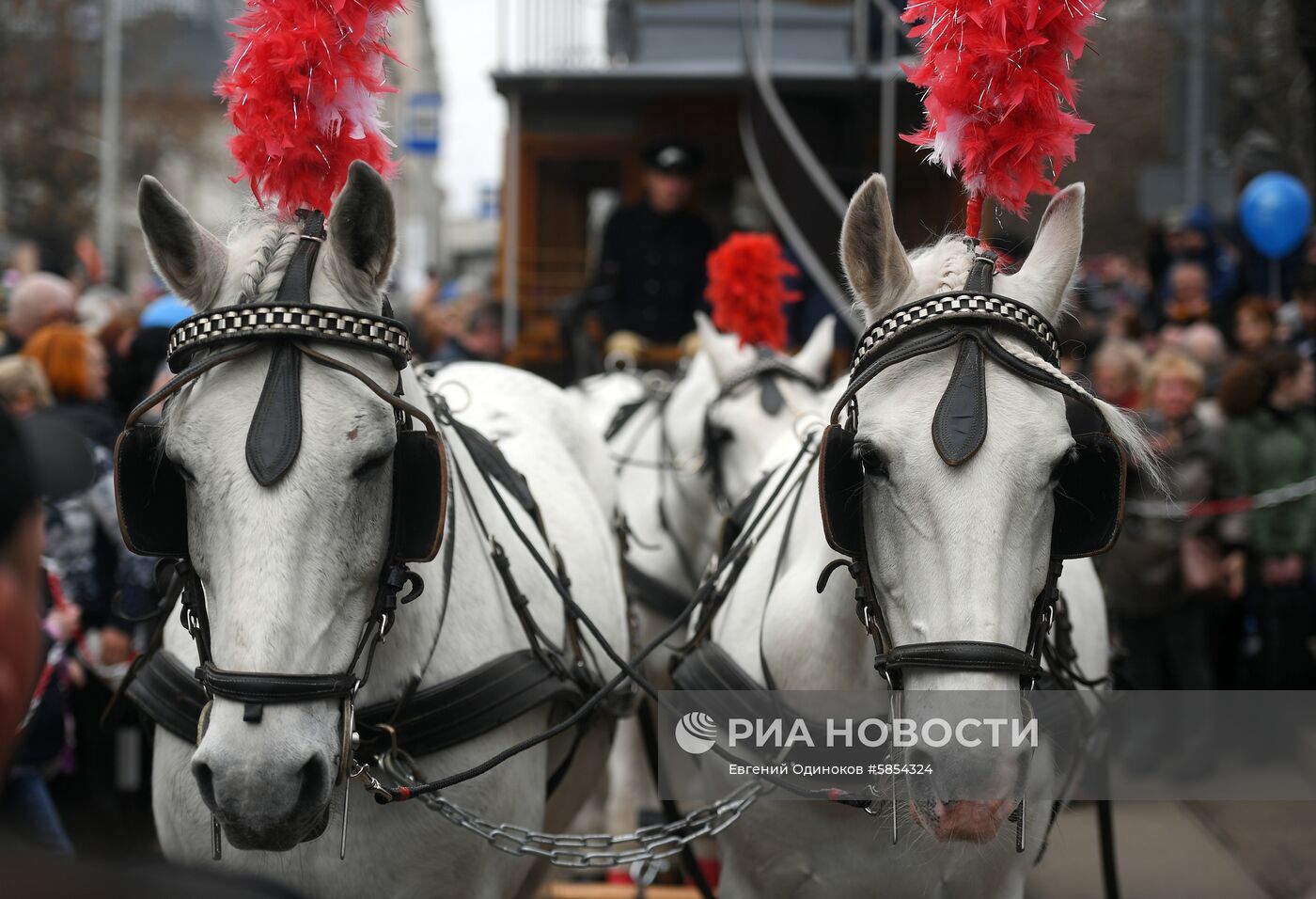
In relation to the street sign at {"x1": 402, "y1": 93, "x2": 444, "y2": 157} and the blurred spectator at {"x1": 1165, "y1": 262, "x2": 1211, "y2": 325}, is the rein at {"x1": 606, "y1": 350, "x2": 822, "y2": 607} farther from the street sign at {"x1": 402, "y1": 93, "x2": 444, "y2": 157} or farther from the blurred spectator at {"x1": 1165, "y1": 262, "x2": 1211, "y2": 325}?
the street sign at {"x1": 402, "y1": 93, "x2": 444, "y2": 157}

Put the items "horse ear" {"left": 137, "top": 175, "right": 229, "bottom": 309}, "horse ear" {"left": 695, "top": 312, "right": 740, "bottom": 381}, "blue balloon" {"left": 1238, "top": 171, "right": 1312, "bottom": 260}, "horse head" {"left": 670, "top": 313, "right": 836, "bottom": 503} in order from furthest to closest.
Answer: "blue balloon" {"left": 1238, "top": 171, "right": 1312, "bottom": 260}
"horse ear" {"left": 695, "top": 312, "right": 740, "bottom": 381}
"horse head" {"left": 670, "top": 313, "right": 836, "bottom": 503}
"horse ear" {"left": 137, "top": 175, "right": 229, "bottom": 309}

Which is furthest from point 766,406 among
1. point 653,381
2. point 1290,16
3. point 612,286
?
point 1290,16

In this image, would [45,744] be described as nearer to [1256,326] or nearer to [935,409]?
[935,409]

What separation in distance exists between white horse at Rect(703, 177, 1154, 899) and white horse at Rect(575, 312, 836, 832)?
1735mm

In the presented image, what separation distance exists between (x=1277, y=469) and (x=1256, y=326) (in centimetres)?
127

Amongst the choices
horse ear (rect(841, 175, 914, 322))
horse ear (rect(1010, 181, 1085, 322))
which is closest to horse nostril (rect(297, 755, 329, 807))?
horse ear (rect(841, 175, 914, 322))

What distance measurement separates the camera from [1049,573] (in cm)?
246

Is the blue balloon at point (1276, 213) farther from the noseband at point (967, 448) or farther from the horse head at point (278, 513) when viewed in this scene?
the horse head at point (278, 513)

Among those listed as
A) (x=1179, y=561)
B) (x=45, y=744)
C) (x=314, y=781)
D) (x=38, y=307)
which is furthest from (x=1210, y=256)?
(x=314, y=781)

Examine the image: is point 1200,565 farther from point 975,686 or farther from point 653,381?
point 975,686

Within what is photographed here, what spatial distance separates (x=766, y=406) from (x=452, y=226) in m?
49.8

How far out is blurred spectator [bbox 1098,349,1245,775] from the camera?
6.85 m

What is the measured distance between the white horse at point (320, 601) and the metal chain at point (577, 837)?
2.1 inches

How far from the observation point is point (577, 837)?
124 inches
